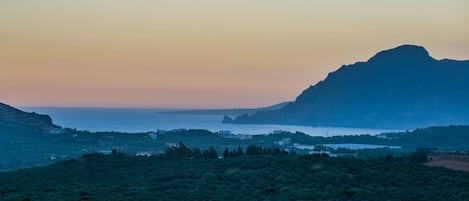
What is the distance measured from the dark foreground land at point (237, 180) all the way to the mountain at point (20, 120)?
2014 inches

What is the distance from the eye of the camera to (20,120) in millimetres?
95625

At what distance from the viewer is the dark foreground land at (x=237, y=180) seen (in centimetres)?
2841

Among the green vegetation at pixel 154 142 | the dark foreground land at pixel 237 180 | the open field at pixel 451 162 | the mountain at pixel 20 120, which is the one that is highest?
the mountain at pixel 20 120

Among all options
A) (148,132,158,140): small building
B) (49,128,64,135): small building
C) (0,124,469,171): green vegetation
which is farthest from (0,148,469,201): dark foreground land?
(148,132,158,140): small building

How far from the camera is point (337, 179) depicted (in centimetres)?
3281

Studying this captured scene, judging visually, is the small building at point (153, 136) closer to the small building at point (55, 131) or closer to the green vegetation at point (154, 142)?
the green vegetation at point (154, 142)

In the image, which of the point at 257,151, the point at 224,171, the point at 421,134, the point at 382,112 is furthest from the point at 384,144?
the point at 382,112

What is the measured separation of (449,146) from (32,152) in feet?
159

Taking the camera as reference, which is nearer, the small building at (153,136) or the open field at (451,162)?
the open field at (451,162)

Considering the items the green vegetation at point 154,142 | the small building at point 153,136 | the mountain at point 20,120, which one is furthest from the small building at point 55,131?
the small building at point 153,136

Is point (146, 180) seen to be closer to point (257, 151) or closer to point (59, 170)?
point (59, 170)

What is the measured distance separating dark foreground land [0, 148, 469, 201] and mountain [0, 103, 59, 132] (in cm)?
5115

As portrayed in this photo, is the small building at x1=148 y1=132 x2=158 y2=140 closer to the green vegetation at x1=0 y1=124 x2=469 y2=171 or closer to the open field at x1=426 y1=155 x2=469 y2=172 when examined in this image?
the green vegetation at x1=0 y1=124 x2=469 y2=171

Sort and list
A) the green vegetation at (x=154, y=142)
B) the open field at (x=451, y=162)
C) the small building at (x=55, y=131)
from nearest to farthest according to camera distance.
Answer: the open field at (x=451, y=162) < the green vegetation at (x=154, y=142) < the small building at (x=55, y=131)
